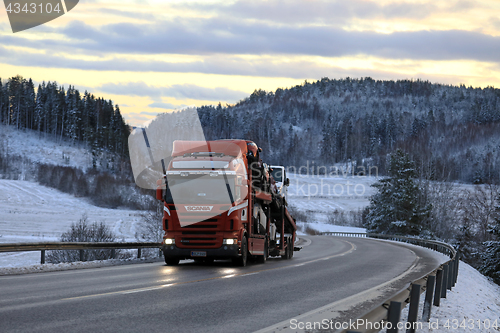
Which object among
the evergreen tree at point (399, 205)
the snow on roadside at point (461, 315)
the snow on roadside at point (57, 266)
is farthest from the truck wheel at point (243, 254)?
the evergreen tree at point (399, 205)

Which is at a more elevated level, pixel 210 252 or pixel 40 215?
pixel 210 252

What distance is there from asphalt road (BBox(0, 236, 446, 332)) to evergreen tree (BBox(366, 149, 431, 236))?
51968mm

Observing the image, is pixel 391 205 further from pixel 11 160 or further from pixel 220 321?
pixel 11 160

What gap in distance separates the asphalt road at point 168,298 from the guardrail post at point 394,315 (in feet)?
7.70

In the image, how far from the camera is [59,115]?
161 metres

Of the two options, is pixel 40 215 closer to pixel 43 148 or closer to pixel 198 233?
pixel 198 233

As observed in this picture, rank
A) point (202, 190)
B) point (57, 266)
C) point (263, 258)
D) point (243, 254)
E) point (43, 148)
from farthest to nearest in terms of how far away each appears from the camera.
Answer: point (43, 148) → point (263, 258) → point (243, 254) → point (202, 190) → point (57, 266)

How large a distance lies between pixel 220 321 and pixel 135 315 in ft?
4.29

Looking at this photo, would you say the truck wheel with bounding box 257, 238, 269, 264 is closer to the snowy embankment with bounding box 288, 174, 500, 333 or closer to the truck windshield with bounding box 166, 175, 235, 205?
the truck windshield with bounding box 166, 175, 235, 205

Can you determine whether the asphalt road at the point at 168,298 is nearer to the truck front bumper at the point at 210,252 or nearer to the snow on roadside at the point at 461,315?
the truck front bumper at the point at 210,252

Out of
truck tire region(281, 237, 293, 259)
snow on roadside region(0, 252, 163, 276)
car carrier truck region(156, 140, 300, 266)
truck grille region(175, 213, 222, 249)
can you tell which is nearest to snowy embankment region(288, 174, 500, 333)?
car carrier truck region(156, 140, 300, 266)

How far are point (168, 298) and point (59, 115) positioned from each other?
534 ft

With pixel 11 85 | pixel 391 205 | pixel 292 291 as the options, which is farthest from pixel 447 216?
pixel 11 85

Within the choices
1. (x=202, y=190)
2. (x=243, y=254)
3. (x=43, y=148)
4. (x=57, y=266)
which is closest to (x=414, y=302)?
(x=202, y=190)
